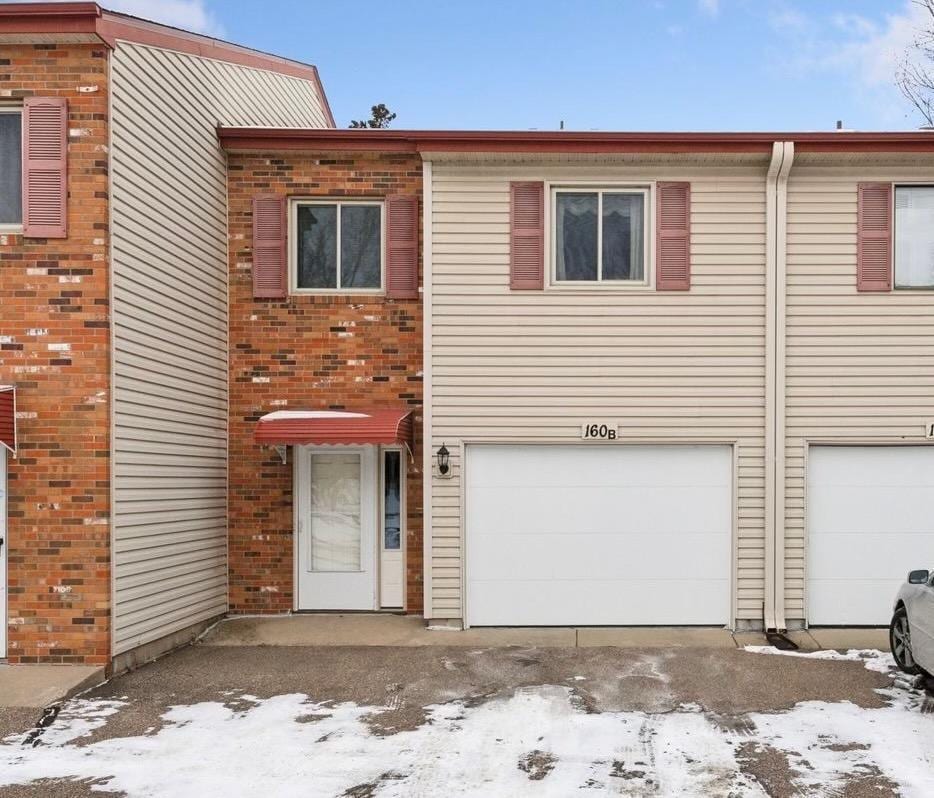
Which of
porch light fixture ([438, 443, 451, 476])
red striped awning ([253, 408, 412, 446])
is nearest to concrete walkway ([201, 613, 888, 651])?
porch light fixture ([438, 443, 451, 476])

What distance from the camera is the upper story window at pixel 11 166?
7375 mm

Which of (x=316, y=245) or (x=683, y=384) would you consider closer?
(x=683, y=384)

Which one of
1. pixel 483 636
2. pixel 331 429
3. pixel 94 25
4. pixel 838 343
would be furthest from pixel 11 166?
pixel 838 343

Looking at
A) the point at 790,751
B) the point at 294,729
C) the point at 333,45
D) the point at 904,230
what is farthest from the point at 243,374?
the point at 333,45

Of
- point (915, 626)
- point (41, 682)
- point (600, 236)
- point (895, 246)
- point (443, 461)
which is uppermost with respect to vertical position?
point (600, 236)

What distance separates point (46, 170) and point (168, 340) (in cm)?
189

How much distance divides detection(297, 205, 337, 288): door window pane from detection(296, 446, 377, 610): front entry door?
6.43 feet

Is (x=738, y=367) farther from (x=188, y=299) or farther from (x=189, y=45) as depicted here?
(x=189, y=45)

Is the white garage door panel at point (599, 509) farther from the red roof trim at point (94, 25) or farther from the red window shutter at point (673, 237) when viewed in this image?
the red roof trim at point (94, 25)

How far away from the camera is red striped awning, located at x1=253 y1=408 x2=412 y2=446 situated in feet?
28.1

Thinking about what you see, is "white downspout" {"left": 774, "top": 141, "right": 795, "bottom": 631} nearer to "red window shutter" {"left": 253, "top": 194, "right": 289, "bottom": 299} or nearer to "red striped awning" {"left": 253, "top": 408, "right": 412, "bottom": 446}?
"red striped awning" {"left": 253, "top": 408, "right": 412, "bottom": 446}

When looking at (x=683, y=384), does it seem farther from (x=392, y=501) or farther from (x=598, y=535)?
(x=392, y=501)

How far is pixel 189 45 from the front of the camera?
884 centimetres

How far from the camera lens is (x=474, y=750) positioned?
223 inches
